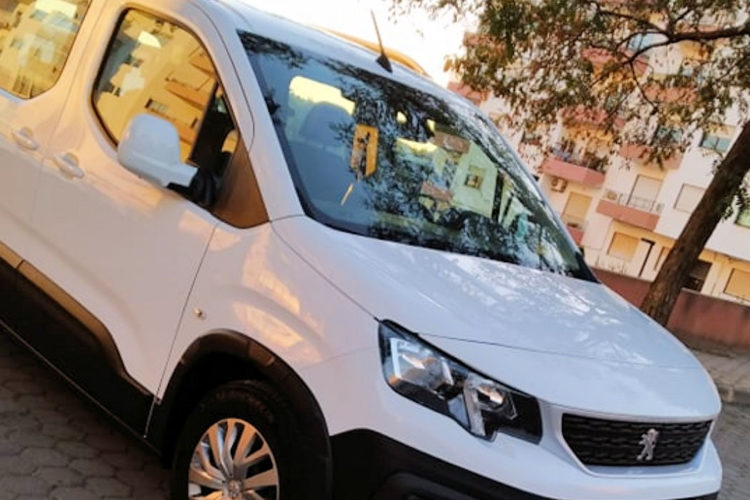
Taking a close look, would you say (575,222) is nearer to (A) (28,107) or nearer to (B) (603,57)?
(B) (603,57)

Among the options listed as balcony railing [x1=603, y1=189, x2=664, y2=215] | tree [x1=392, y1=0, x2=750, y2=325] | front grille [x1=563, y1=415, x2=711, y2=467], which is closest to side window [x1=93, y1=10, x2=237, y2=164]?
front grille [x1=563, y1=415, x2=711, y2=467]

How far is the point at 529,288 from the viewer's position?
9.53 ft


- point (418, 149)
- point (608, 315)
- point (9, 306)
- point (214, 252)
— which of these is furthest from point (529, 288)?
point (9, 306)

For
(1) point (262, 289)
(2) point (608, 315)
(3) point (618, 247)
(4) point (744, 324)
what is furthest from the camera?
(3) point (618, 247)

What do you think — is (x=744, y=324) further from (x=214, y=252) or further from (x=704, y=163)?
(x=704, y=163)

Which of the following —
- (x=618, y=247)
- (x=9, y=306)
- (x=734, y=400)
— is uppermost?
(x=9, y=306)

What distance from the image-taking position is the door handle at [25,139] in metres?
3.57

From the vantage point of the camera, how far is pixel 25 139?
3609mm

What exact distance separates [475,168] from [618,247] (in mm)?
Answer: 45463

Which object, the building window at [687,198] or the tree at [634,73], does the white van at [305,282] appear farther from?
the building window at [687,198]

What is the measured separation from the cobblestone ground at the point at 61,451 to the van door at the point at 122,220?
0.27 metres

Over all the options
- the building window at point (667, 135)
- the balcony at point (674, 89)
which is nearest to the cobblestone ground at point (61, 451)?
the building window at point (667, 135)

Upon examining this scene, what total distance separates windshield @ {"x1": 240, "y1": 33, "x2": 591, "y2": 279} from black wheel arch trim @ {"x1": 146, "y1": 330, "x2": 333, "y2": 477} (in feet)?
1.66

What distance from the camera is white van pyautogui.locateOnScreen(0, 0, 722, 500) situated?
2.26 meters
